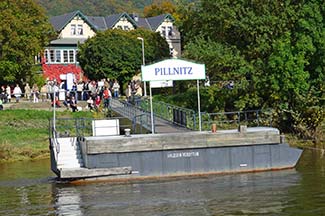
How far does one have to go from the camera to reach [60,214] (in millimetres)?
24453

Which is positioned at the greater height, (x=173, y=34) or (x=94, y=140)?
(x=173, y=34)

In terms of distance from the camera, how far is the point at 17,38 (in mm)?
71438

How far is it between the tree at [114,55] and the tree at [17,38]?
31.3 feet

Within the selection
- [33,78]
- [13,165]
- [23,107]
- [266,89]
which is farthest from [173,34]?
[13,165]

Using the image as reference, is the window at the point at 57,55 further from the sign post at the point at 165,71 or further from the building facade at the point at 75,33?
the sign post at the point at 165,71

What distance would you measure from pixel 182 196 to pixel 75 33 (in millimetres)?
79960

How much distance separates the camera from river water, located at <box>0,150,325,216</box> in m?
24.1

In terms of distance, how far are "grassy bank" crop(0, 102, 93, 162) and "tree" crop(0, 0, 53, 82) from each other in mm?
13275

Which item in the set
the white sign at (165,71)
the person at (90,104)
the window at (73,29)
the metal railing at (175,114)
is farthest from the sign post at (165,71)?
the window at (73,29)

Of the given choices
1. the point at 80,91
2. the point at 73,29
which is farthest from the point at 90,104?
the point at 73,29

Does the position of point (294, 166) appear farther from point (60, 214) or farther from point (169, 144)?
point (60, 214)

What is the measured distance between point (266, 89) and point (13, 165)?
17657 millimetres

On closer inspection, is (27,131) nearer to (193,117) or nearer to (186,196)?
(193,117)

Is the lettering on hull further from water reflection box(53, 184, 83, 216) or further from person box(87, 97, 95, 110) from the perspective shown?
person box(87, 97, 95, 110)
